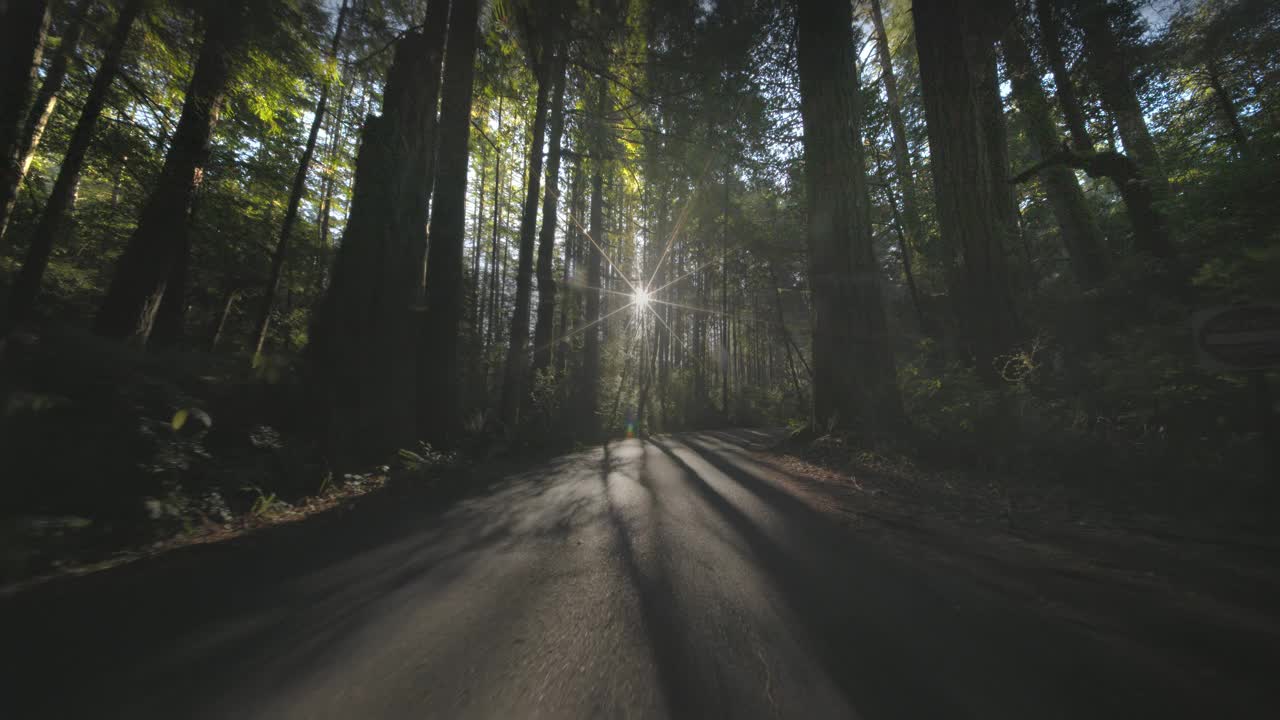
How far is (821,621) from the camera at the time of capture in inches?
72.7

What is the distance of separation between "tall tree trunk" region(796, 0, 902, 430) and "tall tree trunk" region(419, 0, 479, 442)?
5.90 m

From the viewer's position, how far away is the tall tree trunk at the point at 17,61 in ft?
12.2

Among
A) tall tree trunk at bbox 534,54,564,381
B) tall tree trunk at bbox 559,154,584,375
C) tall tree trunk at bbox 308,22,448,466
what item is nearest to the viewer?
tall tree trunk at bbox 308,22,448,466

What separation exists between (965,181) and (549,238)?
870 centimetres

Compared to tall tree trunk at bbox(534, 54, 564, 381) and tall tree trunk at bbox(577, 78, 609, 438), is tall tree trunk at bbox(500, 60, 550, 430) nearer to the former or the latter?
tall tree trunk at bbox(534, 54, 564, 381)

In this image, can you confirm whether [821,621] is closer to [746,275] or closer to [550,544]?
[550,544]

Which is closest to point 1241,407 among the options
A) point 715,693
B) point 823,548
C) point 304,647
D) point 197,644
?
point 823,548

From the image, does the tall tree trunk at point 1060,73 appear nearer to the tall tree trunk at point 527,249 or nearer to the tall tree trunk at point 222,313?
the tall tree trunk at point 527,249

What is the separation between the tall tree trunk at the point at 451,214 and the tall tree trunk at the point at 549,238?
3.49 metres

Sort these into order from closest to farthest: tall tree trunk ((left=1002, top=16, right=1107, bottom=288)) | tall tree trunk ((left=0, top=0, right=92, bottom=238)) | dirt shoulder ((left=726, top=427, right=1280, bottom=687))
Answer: dirt shoulder ((left=726, top=427, right=1280, bottom=687)), tall tree trunk ((left=0, top=0, right=92, bottom=238)), tall tree trunk ((left=1002, top=16, right=1107, bottom=288))

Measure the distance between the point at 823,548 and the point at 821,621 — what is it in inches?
38.2

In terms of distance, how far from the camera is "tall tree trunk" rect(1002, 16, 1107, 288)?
27.9ft

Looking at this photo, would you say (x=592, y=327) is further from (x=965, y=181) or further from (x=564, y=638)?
(x=564, y=638)

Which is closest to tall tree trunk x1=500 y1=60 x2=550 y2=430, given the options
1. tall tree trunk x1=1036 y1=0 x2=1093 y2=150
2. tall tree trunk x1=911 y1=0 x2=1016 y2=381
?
tall tree trunk x1=911 y1=0 x2=1016 y2=381
